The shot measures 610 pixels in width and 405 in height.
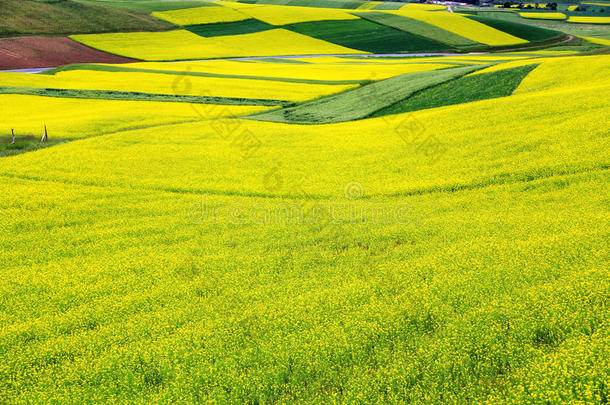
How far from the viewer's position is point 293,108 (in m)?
34.2

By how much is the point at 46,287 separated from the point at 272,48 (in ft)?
214

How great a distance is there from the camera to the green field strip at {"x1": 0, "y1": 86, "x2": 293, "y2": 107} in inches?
1391

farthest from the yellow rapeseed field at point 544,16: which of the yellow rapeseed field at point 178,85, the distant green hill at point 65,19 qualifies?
the yellow rapeseed field at point 178,85

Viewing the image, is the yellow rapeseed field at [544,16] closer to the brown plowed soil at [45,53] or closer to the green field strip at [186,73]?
the green field strip at [186,73]

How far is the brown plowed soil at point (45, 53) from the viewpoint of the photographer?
50844 mm

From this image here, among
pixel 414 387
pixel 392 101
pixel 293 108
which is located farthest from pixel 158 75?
pixel 414 387

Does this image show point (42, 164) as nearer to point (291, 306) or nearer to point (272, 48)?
point (291, 306)

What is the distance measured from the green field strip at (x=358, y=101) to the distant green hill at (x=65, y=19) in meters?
46.9

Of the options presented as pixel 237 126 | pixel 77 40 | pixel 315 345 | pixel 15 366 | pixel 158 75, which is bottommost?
pixel 15 366

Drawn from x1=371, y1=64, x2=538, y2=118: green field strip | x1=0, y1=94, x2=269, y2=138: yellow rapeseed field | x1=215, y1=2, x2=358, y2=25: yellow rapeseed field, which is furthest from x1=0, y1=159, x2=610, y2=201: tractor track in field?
x1=215, y1=2, x2=358, y2=25: yellow rapeseed field

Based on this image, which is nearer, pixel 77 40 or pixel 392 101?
pixel 392 101

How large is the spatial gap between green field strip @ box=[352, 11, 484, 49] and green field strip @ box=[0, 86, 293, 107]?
155 feet

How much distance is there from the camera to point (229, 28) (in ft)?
254

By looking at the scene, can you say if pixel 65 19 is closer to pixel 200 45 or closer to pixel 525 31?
pixel 200 45
